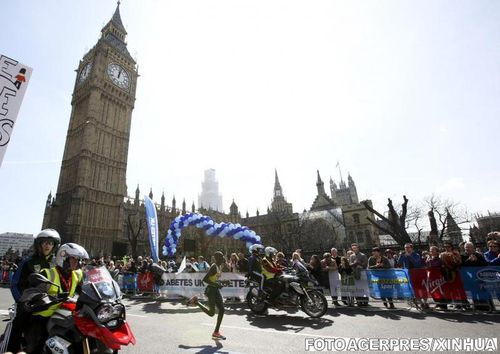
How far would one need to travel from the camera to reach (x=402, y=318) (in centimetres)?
675

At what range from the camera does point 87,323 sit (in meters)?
2.86

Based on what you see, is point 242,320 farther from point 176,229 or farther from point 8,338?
point 176,229

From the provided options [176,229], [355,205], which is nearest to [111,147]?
[176,229]

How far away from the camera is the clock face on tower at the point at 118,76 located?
2054 inches

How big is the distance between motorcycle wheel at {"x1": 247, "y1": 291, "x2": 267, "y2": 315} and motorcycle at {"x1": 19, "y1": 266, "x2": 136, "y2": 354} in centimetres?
530

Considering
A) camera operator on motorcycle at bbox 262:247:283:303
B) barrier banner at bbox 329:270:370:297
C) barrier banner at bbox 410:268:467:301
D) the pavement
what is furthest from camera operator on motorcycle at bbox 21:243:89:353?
barrier banner at bbox 410:268:467:301

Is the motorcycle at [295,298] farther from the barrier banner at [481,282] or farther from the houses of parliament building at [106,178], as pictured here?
the houses of parliament building at [106,178]

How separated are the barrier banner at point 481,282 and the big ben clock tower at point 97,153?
1638 inches

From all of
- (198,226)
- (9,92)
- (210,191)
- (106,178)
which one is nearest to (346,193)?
(210,191)

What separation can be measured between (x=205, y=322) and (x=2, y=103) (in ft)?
22.9

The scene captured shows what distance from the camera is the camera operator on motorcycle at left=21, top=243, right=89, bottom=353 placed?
3020 mm

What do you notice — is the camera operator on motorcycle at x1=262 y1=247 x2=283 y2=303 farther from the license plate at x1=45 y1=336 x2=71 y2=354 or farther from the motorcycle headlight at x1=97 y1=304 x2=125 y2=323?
the license plate at x1=45 y1=336 x2=71 y2=354

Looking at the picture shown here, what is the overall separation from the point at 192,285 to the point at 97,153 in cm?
4458

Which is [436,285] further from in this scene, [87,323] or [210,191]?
[210,191]
